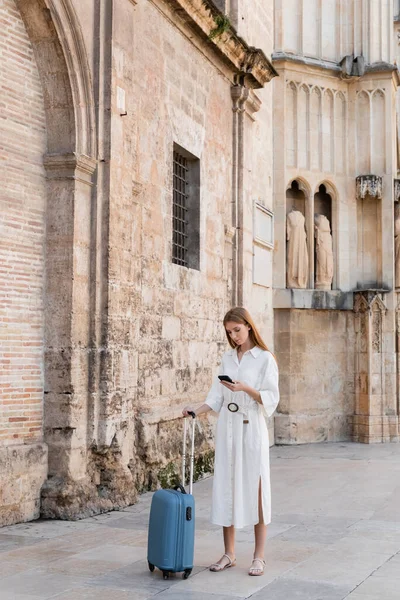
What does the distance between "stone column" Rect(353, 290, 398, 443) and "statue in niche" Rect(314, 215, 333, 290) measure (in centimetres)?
62

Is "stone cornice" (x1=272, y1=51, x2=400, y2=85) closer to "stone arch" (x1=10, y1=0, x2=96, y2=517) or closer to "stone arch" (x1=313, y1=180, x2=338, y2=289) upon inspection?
"stone arch" (x1=313, y1=180, x2=338, y2=289)

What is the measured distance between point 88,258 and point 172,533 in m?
3.40

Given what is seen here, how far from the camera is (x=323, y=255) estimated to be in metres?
16.6

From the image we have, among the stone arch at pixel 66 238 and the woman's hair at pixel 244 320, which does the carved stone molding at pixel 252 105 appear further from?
the woman's hair at pixel 244 320

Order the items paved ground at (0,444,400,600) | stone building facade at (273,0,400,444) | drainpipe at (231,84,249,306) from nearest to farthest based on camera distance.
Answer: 1. paved ground at (0,444,400,600)
2. drainpipe at (231,84,249,306)
3. stone building facade at (273,0,400,444)

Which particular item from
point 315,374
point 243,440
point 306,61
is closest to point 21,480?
point 243,440

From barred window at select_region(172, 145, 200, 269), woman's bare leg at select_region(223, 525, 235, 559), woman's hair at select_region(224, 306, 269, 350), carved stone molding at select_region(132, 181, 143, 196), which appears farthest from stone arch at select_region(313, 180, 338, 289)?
woman's bare leg at select_region(223, 525, 235, 559)

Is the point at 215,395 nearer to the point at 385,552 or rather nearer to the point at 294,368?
the point at 385,552

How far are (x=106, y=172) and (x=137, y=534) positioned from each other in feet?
11.1

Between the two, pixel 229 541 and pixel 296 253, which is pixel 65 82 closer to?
pixel 229 541

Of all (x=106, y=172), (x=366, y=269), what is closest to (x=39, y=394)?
(x=106, y=172)

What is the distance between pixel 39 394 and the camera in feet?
26.6

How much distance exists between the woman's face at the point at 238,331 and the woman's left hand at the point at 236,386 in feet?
1.16

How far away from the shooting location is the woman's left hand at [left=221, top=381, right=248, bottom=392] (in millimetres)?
5895
